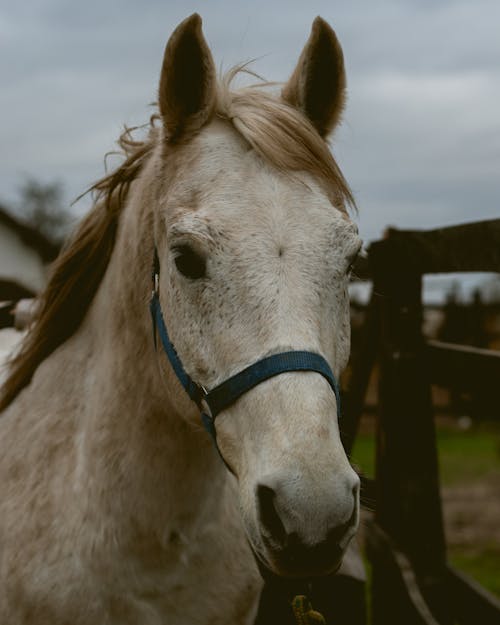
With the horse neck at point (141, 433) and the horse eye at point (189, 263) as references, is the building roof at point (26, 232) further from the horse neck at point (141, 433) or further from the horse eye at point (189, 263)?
the horse eye at point (189, 263)

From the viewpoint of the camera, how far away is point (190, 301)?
83.9 inches

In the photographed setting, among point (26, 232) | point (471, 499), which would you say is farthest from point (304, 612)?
point (26, 232)

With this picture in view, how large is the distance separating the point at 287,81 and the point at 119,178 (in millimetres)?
682

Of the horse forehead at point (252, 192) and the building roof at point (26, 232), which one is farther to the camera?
the building roof at point (26, 232)

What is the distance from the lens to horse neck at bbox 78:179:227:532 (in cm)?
246

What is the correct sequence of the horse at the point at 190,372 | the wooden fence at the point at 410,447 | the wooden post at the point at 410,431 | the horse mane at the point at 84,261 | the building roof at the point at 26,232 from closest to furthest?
the horse at the point at 190,372 → the horse mane at the point at 84,261 → the wooden fence at the point at 410,447 → the wooden post at the point at 410,431 → the building roof at the point at 26,232

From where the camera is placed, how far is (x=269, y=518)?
182cm

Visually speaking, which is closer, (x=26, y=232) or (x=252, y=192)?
(x=252, y=192)

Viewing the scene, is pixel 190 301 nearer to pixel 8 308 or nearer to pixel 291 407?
pixel 291 407

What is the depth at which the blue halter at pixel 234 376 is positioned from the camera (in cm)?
188

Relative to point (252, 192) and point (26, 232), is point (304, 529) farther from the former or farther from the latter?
point (26, 232)

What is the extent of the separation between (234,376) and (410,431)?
7.16 ft

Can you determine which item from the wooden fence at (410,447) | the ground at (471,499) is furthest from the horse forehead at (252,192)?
the ground at (471,499)

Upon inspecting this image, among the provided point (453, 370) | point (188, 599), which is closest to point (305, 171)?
point (188, 599)
